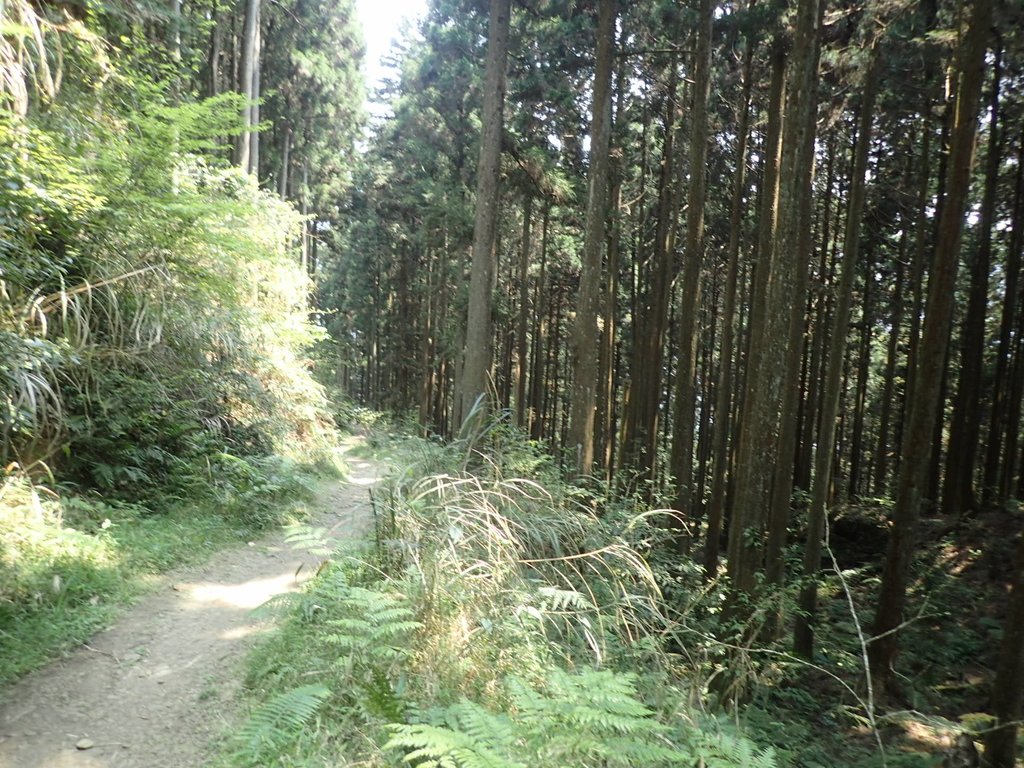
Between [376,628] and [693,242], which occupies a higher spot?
[693,242]

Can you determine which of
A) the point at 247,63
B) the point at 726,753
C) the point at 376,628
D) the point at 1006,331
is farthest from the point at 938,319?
the point at 247,63

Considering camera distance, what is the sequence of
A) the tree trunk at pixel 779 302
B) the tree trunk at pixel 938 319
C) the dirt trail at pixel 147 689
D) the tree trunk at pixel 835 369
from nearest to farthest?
1. the dirt trail at pixel 147 689
2. the tree trunk at pixel 938 319
3. the tree trunk at pixel 779 302
4. the tree trunk at pixel 835 369

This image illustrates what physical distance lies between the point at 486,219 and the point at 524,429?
4.06 meters

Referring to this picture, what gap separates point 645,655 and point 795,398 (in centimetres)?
606

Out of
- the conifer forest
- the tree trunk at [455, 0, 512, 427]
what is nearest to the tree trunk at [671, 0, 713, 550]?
the conifer forest

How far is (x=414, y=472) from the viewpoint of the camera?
5988 millimetres

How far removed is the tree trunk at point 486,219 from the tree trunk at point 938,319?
22.4ft

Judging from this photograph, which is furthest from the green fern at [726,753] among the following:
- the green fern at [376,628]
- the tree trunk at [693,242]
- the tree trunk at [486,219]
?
the tree trunk at [486,219]

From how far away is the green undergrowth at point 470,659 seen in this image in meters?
2.89

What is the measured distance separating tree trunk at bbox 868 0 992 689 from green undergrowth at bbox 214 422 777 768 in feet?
13.6

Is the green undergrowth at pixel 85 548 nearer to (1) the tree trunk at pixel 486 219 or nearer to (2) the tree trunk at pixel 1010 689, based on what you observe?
(1) the tree trunk at pixel 486 219

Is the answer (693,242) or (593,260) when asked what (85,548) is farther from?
(693,242)

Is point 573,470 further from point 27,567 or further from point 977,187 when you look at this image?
point 977,187

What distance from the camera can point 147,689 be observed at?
160 inches
